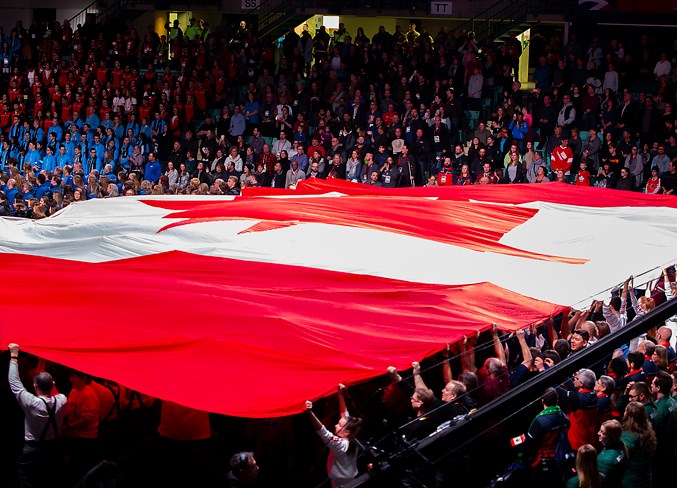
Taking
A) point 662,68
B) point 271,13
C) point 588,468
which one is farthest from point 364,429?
point 271,13

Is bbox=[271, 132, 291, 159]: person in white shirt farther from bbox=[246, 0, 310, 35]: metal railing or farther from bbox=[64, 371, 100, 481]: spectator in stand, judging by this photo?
bbox=[64, 371, 100, 481]: spectator in stand

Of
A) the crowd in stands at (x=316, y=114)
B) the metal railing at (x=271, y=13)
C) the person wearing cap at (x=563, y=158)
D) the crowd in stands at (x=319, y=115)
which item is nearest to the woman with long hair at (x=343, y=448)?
the crowd in stands at (x=319, y=115)

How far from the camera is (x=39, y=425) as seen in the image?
659cm

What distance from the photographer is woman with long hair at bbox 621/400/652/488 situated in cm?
639

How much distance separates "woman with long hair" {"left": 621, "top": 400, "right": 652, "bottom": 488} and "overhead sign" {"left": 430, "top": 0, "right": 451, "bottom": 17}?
61.7 feet

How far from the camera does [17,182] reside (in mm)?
16672

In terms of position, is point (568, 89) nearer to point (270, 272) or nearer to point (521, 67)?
point (521, 67)

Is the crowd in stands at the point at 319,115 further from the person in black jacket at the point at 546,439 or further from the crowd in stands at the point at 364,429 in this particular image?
the person in black jacket at the point at 546,439

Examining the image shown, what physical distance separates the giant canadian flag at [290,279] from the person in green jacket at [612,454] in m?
1.01

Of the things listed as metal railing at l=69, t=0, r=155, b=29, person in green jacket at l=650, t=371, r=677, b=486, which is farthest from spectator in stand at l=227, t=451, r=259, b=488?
metal railing at l=69, t=0, r=155, b=29

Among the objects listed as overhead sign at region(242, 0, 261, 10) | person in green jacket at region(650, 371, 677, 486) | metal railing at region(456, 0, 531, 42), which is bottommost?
person in green jacket at region(650, 371, 677, 486)

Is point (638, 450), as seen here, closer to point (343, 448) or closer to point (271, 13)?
point (343, 448)

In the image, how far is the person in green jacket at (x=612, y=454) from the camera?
622 centimetres

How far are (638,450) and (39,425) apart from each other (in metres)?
3.87
